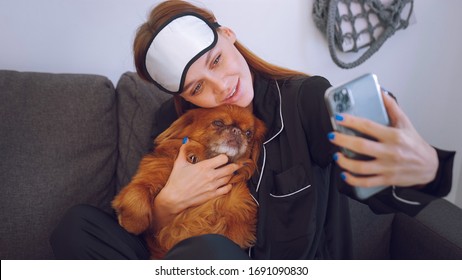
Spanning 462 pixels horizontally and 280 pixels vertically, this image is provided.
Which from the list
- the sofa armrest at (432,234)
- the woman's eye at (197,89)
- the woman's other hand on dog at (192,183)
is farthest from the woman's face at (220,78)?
the sofa armrest at (432,234)

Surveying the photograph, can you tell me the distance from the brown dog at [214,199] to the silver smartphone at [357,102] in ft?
0.91

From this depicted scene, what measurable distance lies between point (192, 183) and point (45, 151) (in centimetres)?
47

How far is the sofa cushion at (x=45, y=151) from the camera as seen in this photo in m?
0.98

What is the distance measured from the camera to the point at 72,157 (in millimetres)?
1024

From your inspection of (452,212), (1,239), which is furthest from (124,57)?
(452,212)

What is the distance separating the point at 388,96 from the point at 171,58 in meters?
0.39

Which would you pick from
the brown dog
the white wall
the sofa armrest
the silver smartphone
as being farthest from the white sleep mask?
the sofa armrest

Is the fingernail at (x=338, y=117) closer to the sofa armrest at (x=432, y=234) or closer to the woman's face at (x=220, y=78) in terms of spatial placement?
the woman's face at (x=220, y=78)

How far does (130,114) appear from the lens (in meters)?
1.07

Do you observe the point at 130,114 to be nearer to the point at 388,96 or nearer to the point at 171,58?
the point at 171,58

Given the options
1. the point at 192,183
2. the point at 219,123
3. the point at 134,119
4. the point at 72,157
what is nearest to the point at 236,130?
the point at 219,123

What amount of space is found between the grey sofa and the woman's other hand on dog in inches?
11.1

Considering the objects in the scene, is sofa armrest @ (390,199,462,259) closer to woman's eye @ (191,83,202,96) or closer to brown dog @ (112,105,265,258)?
brown dog @ (112,105,265,258)

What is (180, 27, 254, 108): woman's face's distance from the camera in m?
0.74
